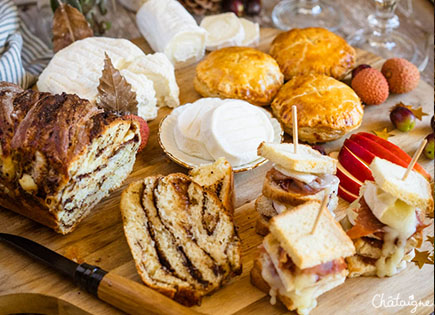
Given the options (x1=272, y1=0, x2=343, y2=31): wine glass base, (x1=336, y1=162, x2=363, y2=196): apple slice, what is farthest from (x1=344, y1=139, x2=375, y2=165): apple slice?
(x1=272, y1=0, x2=343, y2=31): wine glass base

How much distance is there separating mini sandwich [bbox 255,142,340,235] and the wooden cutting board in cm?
44

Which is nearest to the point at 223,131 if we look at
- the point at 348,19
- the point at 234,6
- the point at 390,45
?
the point at 234,6

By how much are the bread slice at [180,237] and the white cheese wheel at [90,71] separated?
3.23 feet

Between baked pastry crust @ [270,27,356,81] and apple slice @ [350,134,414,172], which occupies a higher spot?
baked pastry crust @ [270,27,356,81]

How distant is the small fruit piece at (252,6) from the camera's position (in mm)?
6133

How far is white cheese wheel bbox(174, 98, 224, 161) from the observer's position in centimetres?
388

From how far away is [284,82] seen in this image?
4.89 m

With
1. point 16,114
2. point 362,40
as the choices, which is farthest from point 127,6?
point 16,114

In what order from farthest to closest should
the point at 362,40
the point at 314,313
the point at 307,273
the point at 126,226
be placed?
the point at 362,40
the point at 126,226
the point at 314,313
the point at 307,273

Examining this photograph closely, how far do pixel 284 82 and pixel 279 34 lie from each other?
54 cm

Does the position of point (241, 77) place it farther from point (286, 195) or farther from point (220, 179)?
point (286, 195)

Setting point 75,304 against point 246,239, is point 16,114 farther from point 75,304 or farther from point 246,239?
point 246,239

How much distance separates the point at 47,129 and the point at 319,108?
201 centimetres

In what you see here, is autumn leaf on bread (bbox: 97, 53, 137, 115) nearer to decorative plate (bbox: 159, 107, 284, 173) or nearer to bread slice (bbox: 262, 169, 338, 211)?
decorative plate (bbox: 159, 107, 284, 173)
